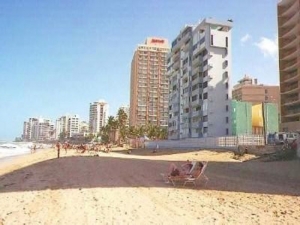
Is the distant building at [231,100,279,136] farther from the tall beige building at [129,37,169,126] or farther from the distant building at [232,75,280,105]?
the tall beige building at [129,37,169,126]

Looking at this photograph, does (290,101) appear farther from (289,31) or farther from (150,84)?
(150,84)

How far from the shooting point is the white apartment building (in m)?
72.8

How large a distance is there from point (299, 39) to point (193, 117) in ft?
87.0

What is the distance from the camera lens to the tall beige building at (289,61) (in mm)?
65188

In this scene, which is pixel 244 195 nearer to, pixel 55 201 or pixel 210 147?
pixel 55 201

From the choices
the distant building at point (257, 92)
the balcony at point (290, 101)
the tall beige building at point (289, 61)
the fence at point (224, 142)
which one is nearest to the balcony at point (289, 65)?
the tall beige building at point (289, 61)

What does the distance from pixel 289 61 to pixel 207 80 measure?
53.2ft

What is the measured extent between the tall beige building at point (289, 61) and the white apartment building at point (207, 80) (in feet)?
33.9

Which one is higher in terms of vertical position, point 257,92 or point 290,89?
point 257,92

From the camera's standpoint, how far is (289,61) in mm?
70312

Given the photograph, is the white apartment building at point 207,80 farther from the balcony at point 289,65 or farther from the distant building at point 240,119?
the balcony at point 289,65

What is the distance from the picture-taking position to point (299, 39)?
63.9 metres

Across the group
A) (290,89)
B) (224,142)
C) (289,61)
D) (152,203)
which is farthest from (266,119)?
(152,203)

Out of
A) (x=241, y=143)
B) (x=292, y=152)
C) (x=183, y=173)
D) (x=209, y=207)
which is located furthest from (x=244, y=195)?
(x=241, y=143)
